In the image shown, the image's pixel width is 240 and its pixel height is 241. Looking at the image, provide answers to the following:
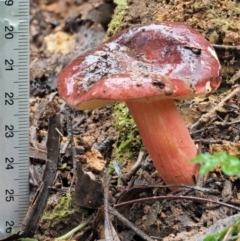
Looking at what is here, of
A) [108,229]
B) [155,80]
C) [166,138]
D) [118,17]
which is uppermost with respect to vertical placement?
[118,17]

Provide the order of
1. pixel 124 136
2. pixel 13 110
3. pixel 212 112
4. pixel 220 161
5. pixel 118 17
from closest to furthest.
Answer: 1. pixel 220 161
2. pixel 13 110
3. pixel 212 112
4. pixel 124 136
5. pixel 118 17

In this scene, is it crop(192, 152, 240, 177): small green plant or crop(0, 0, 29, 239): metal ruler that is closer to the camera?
crop(192, 152, 240, 177): small green plant

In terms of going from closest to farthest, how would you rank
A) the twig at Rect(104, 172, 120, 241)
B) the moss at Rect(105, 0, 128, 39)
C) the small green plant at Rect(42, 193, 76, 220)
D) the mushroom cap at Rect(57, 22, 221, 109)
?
1. the mushroom cap at Rect(57, 22, 221, 109)
2. the twig at Rect(104, 172, 120, 241)
3. the small green plant at Rect(42, 193, 76, 220)
4. the moss at Rect(105, 0, 128, 39)

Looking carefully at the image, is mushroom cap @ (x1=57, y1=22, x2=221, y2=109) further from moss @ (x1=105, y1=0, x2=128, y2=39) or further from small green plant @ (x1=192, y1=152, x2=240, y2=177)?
moss @ (x1=105, y1=0, x2=128, y2=39)

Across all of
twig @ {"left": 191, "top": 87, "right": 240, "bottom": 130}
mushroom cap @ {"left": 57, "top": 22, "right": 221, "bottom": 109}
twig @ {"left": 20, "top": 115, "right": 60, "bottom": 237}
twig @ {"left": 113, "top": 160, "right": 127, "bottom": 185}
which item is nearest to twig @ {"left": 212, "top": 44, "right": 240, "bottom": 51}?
twig @ {"left": 191, "top": 87, "right": 240, "bottom": 130}

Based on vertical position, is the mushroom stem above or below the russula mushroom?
below

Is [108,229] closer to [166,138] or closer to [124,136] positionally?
[166,138]

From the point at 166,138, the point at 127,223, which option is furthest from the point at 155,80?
the point at 127,223
